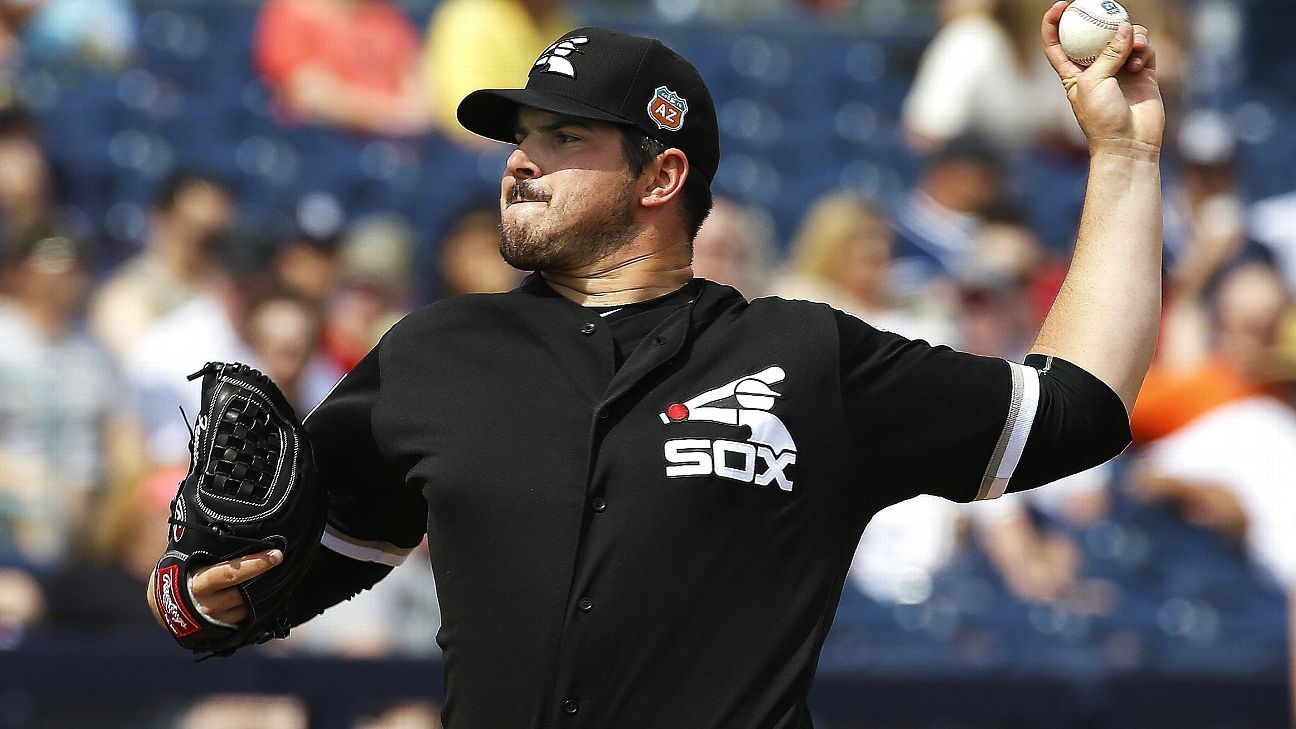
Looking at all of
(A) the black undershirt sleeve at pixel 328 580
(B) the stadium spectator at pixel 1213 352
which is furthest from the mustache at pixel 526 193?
(B) the stadium spectator at pixel 1213 352

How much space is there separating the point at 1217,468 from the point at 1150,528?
0.37 meters

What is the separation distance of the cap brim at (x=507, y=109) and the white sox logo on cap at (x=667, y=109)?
6 centimetres

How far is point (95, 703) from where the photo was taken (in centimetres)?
522

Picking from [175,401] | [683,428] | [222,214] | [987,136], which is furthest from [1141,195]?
[987,136]

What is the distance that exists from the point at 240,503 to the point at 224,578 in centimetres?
12

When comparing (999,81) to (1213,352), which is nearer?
(1213,352)

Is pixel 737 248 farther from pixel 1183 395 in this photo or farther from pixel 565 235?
pixel 565 235

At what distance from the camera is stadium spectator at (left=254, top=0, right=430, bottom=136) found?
8.34 m

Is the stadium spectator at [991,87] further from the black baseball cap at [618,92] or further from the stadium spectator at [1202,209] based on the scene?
the black baseball cap at [618,92]

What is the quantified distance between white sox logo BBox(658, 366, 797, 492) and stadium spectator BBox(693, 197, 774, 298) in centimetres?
332

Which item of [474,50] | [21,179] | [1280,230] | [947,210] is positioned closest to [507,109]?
[21,179]

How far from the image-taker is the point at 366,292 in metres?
7.07

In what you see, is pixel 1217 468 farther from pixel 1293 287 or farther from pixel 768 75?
pixel 768 75

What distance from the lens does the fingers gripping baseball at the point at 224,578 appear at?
2.61 metres
